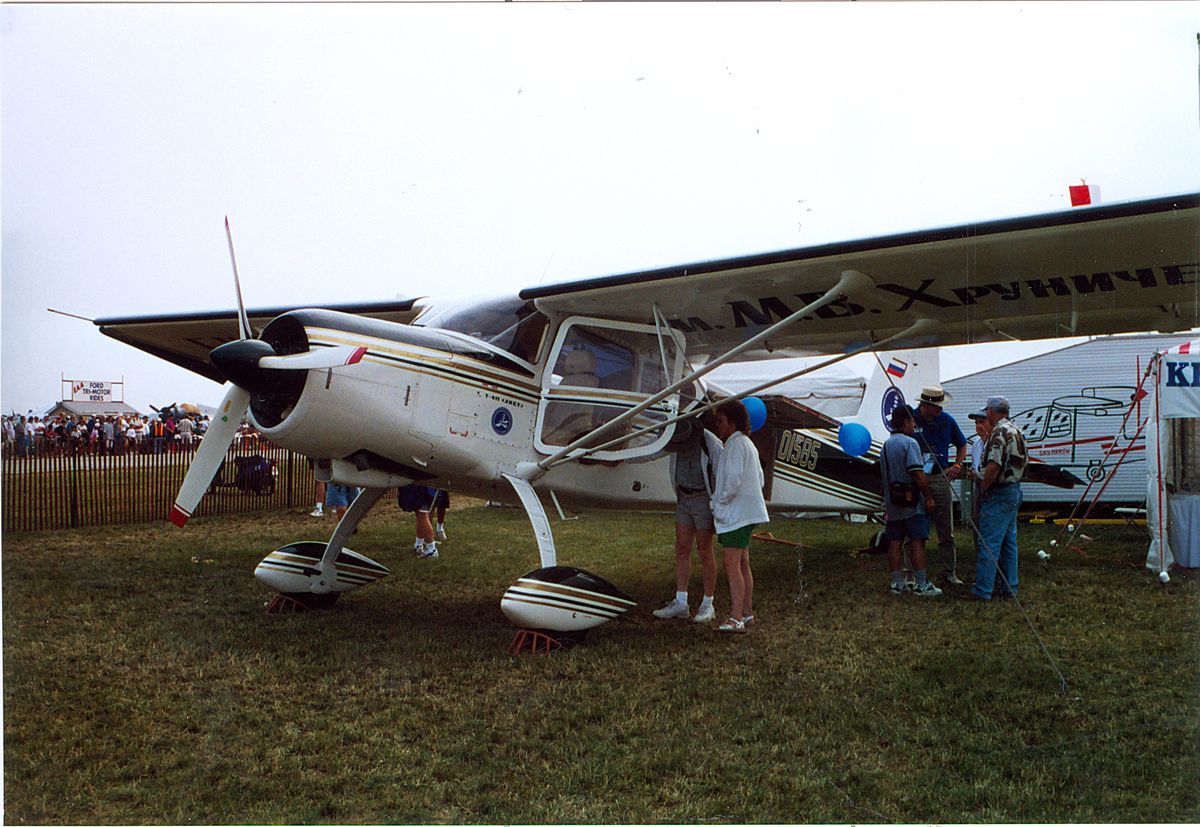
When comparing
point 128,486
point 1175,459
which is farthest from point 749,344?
point 128,486

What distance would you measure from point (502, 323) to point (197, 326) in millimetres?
2849

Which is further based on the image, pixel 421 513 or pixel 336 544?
pixel 421 513

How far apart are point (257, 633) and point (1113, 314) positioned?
5.41 meters

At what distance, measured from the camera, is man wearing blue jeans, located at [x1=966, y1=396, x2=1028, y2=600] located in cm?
554

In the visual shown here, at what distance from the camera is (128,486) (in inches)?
292

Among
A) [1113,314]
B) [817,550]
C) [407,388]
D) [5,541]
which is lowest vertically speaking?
[817,550]

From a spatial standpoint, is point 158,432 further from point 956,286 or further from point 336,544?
point 956,286

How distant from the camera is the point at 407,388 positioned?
4.44 metres

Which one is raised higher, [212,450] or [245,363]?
[245,363]

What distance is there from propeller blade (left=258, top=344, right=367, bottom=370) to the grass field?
1.49 m

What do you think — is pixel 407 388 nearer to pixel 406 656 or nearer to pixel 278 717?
pixel 406 656

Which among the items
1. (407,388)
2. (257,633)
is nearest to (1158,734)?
(407,388)

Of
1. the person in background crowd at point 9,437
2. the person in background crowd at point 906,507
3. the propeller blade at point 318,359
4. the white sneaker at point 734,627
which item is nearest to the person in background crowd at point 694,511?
the white sneaker at point 734,627

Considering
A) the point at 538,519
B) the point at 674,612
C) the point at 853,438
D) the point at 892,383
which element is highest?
the point at 892,383
